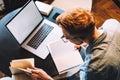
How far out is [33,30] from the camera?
1.72 metres

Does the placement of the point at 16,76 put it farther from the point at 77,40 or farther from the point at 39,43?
the point at 77,40

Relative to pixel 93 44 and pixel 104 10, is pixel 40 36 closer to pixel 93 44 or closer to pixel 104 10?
pixel 93 44

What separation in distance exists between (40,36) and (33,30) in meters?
0.08

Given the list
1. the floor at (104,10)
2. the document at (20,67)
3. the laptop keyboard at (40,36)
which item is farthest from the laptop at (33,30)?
the floor at (104,10)

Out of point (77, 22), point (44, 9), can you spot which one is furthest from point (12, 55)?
point (77, 22)

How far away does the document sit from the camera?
1.40 m

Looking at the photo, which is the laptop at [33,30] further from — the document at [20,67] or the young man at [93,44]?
the young man at [93,44]

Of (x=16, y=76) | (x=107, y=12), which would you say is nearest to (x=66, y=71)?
(x=16, y=76)

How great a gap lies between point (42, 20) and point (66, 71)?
48 centimetres

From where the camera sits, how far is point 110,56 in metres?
1.28

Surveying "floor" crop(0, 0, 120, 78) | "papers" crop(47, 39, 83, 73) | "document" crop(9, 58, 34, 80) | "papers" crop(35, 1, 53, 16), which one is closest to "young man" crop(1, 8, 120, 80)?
"papers" crop(47, 39, 83, 73)

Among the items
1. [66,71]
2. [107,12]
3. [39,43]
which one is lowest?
[107,12]

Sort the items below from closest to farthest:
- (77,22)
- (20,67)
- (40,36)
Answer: (77,22) < (20,67) < (40,36)

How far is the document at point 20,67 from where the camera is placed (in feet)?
4.60
